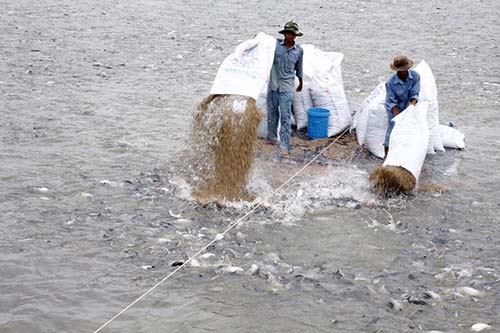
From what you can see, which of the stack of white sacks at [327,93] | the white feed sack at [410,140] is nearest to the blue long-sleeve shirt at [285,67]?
the stack of white sacks at [327,93]

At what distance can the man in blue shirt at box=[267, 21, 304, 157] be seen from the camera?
771 cm

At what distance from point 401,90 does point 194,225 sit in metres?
2.92

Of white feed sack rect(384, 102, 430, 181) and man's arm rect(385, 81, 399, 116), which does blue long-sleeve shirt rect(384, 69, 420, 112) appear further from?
white feed sack rect(384, 102, 430, 181)

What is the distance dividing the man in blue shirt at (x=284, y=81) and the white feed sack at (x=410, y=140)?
1319 millimetres

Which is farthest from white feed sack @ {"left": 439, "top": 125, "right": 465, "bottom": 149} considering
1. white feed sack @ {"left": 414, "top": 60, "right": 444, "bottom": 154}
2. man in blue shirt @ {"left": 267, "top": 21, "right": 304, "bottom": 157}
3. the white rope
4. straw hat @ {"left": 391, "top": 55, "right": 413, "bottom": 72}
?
man in blue shirt @ {"left": 267, "top": 21, "right": 304, "bottom": 157}

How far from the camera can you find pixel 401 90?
7.44 m

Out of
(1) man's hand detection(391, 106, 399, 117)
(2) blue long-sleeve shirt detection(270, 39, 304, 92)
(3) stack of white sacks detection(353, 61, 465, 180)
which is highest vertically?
(2) blue long-sleeve shirt detection(270, 39, 304, 92)

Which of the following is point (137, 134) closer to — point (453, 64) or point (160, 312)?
point (160, 312)

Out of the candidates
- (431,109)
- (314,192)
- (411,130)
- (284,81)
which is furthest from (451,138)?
(314,192)

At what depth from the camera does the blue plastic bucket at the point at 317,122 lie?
8445mm

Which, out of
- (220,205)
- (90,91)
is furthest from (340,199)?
(90,91)

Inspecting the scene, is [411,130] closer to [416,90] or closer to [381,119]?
[416,90]

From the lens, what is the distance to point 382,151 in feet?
26.4

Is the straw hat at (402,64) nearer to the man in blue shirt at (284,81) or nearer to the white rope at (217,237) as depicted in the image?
the man in blue shirt at (284,81)
